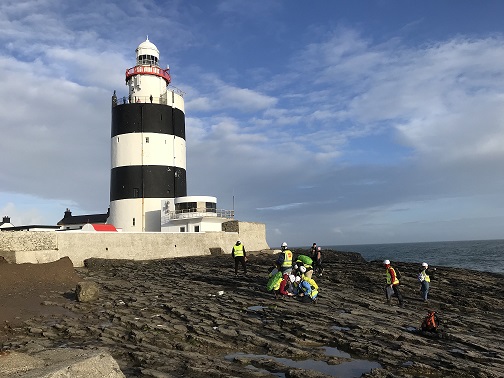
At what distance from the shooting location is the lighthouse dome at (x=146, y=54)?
44531 millimetres

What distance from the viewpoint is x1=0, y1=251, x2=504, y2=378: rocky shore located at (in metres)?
9.38

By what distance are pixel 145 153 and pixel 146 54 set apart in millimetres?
12027

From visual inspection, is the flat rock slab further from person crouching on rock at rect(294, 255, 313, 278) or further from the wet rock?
person crouching on rock at rect(294, 255, 313, 278)

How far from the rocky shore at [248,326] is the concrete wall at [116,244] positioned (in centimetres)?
247

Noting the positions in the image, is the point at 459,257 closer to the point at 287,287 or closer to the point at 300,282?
the point at 287,287

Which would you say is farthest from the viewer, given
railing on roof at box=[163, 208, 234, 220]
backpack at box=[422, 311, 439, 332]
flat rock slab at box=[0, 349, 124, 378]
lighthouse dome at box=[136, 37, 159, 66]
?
lighthouse dome at box=[136, 37, 159, 66]

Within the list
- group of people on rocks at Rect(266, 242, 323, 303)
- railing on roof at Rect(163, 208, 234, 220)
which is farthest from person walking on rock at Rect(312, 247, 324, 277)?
railing on roof at Rect(163, 208, 234, 220)

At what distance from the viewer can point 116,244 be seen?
29.0 metres

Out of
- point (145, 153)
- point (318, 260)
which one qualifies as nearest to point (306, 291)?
point (318, 260)

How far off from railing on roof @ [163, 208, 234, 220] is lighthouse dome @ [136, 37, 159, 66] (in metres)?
17.4

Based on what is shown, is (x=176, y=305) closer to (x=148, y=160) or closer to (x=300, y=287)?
(x=300, y=287)

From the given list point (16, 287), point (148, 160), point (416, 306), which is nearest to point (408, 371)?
point (416, 306)

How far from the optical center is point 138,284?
2073cm

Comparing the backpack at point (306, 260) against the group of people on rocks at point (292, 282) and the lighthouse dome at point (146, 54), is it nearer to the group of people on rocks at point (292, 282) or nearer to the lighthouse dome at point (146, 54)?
the group of people on rocks at point (292, 282)
